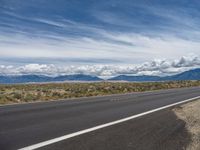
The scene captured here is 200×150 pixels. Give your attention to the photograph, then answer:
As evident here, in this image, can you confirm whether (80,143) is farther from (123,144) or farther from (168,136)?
(168,136)

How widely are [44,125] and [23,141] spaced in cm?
276

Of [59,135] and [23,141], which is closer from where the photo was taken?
[23,141]

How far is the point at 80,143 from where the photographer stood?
7750 millimetres

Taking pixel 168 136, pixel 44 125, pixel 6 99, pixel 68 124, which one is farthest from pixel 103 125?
pixel 6 99

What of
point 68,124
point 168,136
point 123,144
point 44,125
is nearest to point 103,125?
point 68,124

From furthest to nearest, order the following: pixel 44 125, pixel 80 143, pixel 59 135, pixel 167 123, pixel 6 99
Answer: pixel 6 99, pixel 167 123, pixel 44 125, pixel 59 135, pixel 80 143

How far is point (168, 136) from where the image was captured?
9.06 m

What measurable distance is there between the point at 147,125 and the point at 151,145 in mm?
3468

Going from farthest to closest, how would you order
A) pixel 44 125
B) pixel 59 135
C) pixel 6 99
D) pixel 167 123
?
pixel 6 99, pixel 167 123, pixel 44 125, pixel 59 135

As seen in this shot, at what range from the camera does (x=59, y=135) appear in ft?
28.7

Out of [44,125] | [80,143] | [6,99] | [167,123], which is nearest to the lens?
[80,143]

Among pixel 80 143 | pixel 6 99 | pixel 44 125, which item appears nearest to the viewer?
pixel 80 143

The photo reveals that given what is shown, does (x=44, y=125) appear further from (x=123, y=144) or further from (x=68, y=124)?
(x=123, y=144)

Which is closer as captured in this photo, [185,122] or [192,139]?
[192,139]
